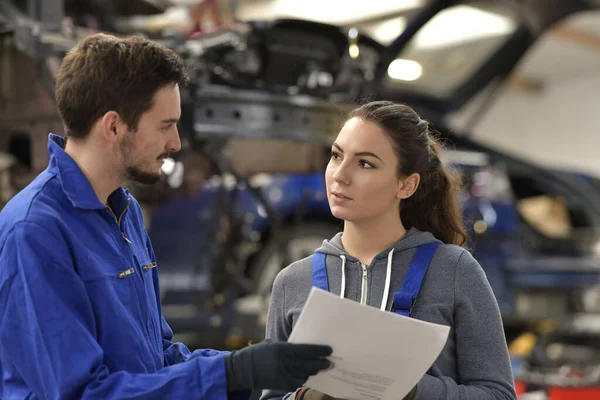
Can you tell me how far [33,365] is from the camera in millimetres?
1205

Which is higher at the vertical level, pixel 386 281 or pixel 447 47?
pixel 447 47

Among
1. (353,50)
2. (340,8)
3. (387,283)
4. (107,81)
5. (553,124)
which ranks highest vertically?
(340,8)

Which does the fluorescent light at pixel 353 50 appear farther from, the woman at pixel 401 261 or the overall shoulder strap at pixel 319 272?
the overall shoulder strap at pixel 319 272

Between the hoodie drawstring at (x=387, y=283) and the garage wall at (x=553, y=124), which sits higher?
the hoodie drawstring at (x=387, y=283)

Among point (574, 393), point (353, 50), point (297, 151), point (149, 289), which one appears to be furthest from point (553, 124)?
point (149, 289)

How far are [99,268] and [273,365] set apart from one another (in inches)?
13.1

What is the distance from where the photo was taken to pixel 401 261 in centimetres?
156

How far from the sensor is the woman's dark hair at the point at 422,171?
5.25 ft

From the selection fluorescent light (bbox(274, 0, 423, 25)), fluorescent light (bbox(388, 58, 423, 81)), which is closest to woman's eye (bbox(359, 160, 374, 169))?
fluorescent light (bbox(388, 58, 423, 81))

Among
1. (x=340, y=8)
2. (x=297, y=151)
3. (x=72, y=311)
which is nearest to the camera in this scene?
(x=72, y=311)

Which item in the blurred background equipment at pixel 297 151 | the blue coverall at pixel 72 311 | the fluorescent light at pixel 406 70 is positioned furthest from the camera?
the fluorescent light at pixel 406 70

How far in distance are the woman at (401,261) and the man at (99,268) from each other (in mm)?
272

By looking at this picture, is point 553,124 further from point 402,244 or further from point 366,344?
point 366,344

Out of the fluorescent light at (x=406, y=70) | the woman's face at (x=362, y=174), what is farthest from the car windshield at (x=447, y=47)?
the woman's face at (x=362, y=174)
